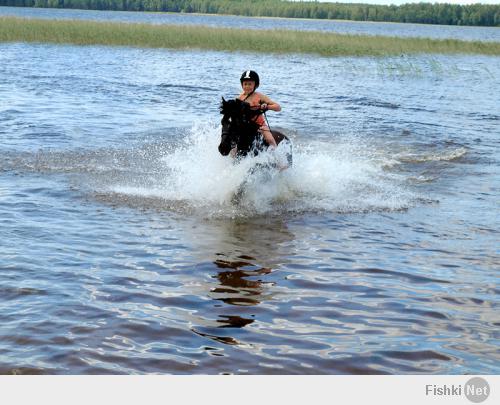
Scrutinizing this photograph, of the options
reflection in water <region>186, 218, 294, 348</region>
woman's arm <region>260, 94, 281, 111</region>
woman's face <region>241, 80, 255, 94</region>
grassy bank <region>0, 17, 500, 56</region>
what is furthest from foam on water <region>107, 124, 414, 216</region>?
grassy bank <region>0, 17, 500, 56</region>

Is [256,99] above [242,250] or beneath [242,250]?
Result: above

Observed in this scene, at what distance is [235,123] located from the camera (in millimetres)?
10852

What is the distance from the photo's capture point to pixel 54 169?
44.8 ft

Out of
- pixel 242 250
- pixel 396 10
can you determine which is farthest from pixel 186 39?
pixel 396 10

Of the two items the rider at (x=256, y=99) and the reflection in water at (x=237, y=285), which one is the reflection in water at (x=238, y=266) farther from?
the rider at (x=256, y=99)

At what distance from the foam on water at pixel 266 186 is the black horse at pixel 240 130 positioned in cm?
17

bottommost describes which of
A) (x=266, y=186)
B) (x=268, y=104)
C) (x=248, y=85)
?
(x=266, y=186)

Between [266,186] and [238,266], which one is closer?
[238,266]

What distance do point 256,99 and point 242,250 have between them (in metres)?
3.15

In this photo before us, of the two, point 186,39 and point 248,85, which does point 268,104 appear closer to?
point 248,85

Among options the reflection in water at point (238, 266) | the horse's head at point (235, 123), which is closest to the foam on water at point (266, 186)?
the horse's head at point (235, 123)

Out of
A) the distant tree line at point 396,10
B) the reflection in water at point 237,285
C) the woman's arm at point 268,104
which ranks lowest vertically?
the reflection in water at point 237,285

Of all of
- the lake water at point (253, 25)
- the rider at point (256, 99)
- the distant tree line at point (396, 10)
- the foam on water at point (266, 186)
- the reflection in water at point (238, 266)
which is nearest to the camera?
the reflection in water at point (238, 266)

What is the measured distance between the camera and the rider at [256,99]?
36.7 feet
